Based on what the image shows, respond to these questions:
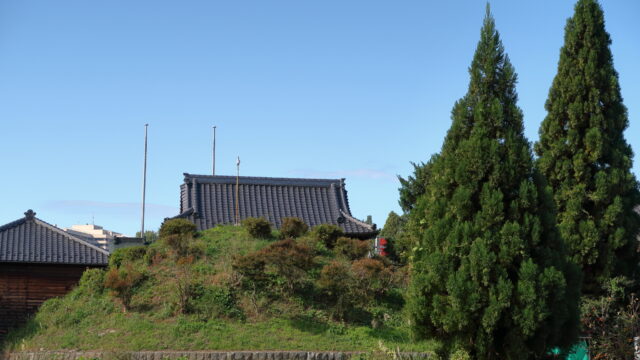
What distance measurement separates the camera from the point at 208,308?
1664 centimetres

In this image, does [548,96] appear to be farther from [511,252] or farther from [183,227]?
[183,227]

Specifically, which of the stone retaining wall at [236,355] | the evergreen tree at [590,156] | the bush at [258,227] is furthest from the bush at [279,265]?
the evergreen tree at [590,156]

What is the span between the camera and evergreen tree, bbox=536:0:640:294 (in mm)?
12234

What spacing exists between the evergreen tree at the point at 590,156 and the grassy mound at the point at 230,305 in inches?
169

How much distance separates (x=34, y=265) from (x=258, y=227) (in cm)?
613

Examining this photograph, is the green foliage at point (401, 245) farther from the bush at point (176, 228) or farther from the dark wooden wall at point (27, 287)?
the dark wooden wall at point (27, 287)

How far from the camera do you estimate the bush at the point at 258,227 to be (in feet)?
64.9

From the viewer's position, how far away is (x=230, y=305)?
16.9 meters

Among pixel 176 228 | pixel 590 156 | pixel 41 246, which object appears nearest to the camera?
pixel 590 156

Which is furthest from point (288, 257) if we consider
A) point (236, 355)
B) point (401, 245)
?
point (401, 245)

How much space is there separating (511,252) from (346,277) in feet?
27.3

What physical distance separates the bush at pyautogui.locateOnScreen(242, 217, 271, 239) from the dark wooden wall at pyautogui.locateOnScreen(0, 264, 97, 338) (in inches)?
193

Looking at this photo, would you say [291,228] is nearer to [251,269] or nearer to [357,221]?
[251,269]

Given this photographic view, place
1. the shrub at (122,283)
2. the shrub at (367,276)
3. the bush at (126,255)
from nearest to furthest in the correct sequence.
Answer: the shrub at (122,283), the shrub at (367,276), the bush at (126,255)
